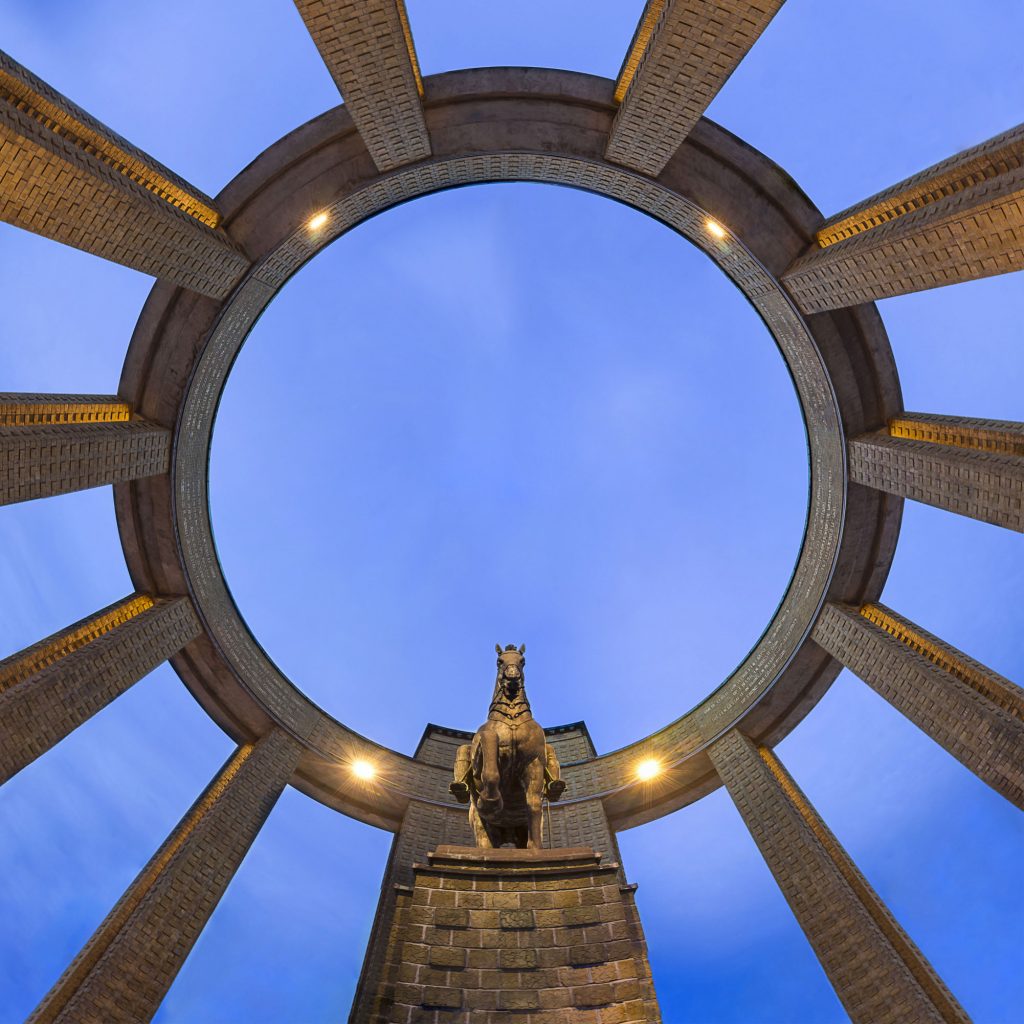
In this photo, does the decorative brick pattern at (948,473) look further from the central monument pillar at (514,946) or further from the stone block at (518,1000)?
the stone block at (518,1000)

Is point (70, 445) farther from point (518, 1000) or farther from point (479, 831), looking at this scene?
point (518, 1000)

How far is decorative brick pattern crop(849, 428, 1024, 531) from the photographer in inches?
442

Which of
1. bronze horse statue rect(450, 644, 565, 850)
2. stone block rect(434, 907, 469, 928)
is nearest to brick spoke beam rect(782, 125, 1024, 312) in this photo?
bronze horse statue rect(450, 644, 565, 850)

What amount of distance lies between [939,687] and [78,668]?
1481cm

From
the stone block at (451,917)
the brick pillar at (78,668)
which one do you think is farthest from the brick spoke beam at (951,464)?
the brick pillar at (78,668)

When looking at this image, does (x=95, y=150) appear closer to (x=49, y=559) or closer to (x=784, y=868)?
(x=784, y=868)

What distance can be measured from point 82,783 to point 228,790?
20.0 m

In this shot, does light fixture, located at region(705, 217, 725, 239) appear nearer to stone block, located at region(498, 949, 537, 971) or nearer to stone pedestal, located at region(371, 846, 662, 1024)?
stone pedestal, located at region(371, 846, 662, 1024)

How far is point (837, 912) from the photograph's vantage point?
13531mm

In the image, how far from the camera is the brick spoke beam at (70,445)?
447 inches

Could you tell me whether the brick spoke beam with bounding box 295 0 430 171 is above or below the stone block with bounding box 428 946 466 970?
above

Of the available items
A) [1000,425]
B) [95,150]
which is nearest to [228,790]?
[95,150]

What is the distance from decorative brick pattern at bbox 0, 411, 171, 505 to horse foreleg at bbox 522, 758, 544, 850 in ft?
26.7

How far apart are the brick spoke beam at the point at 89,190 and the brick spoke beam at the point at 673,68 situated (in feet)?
24.8
